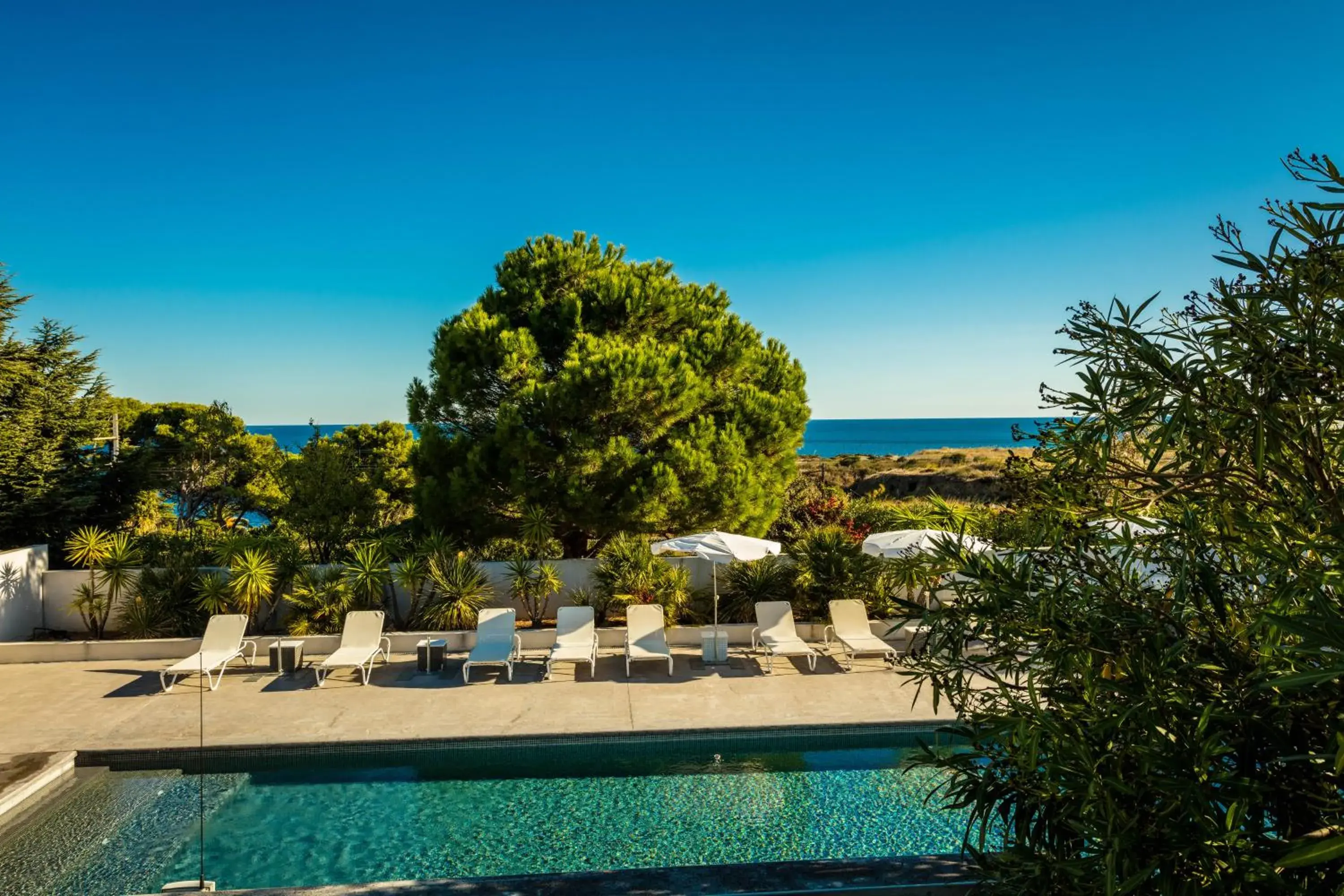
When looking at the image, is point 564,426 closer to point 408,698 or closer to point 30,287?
point 408,698

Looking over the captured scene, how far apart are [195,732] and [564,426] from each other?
7.44m

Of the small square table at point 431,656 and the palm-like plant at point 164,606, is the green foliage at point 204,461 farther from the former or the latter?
the small square table at point 431,656

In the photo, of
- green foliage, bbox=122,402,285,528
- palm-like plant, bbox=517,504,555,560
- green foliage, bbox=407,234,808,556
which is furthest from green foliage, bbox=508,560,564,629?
green foliage, bbox=122,402,285,528

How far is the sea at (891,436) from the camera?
11888 cm

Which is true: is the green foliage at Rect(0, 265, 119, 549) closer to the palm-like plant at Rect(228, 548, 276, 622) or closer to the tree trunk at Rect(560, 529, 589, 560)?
the palm-like plant at Rect(228, 548, 276, 622)

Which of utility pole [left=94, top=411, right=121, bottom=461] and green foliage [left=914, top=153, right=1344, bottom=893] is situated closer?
green foliage [left=914, top=153, right=1344, bottom=893]

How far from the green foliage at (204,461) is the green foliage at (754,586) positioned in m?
8.55

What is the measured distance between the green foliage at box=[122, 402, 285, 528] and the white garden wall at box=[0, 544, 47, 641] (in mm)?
3222

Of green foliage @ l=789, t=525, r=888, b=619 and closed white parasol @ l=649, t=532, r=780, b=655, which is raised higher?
closed white parasol @ l=649, t=532, r=780, b=655

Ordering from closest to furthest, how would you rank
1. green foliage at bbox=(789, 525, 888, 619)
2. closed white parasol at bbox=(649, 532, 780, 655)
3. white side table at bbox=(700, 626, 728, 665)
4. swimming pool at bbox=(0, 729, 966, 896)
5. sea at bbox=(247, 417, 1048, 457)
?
swimming pool at bbox=(0, 729, 966, 896)
closed white parasol at bbox=(649, 532, 780, 655)
white side table at bbox=(700, 626, 728, 665)
green foliage at bbox=(789, 525, 888, 619)
sea at bbox=(247, 417, 1048, 457)

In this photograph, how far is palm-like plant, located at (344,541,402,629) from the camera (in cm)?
1203

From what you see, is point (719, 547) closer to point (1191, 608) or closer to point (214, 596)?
point (214, 596)

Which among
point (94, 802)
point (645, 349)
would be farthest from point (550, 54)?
point (94, 802)

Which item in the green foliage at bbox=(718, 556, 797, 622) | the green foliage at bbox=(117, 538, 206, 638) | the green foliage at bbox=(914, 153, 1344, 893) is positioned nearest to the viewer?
the green foliage at bbox=(914, 153, 1344, 893)
